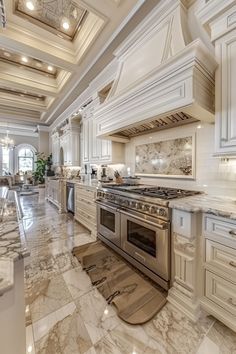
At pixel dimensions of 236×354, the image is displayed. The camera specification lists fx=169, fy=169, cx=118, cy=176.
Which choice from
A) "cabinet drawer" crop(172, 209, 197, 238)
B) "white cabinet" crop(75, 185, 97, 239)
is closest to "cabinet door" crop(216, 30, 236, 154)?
"cabinet drawer" crop(172, 209, 197, 238)

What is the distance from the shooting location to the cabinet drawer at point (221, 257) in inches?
50.4

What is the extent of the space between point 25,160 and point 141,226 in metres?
10.6

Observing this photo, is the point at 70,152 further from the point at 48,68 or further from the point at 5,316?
the point at 5,316

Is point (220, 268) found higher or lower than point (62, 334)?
higher

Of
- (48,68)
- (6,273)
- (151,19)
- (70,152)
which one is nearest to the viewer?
(6,273)

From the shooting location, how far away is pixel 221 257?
1.35 m

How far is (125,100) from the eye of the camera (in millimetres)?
2311

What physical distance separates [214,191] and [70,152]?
171 inches

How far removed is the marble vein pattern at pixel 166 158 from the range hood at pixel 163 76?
0.28m

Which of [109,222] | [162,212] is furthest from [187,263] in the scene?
[109,222]

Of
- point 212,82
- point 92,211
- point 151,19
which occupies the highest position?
point 151,19

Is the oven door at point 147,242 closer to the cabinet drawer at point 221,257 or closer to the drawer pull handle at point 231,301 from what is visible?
the cabinet drawer at point 221,257

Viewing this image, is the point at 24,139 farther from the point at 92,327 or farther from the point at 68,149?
the point at 92,327

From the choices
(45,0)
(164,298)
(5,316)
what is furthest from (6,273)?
(45,0)
